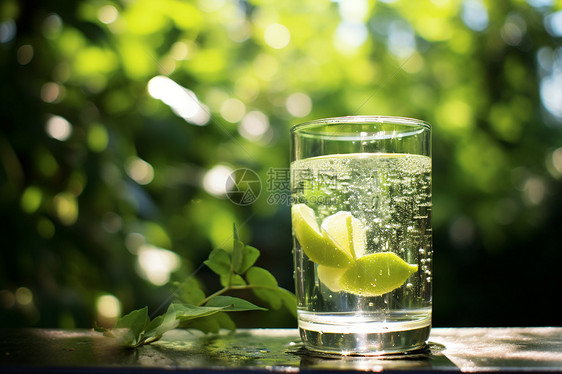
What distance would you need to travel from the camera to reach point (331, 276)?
606 millimetres

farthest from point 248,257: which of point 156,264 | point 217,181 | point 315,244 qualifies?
point 217,181

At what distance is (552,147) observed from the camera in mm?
2537

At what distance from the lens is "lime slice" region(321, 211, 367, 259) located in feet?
1.97

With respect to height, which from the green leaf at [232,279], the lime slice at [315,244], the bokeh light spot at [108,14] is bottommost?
the green leaf at [232,279]

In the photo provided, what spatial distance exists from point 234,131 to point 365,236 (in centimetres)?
143

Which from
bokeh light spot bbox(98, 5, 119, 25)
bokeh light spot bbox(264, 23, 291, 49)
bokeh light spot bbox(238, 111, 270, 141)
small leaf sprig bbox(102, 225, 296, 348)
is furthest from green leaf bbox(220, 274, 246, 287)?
bokeh light spot bbox(264, 23, 291, 49)

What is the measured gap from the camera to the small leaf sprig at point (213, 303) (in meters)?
0.63

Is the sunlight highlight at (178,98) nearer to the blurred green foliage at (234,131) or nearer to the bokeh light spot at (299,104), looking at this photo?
the blurred green foliage at (234,131)

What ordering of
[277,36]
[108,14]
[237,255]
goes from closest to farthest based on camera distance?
[237,255] < [108,14] < [277,36]

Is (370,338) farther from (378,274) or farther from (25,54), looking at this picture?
(25,54)

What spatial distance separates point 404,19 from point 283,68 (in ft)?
1.91

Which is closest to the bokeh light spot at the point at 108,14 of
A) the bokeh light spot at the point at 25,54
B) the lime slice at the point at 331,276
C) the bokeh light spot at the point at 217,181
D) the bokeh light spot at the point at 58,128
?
the bokeh light spot at the point at 25,54

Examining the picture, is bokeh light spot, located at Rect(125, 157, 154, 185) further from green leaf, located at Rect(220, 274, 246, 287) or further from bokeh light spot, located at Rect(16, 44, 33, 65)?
green leaf, located at Rect(220, 274, 246, 287)

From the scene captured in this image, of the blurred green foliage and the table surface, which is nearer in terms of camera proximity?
the table surface
